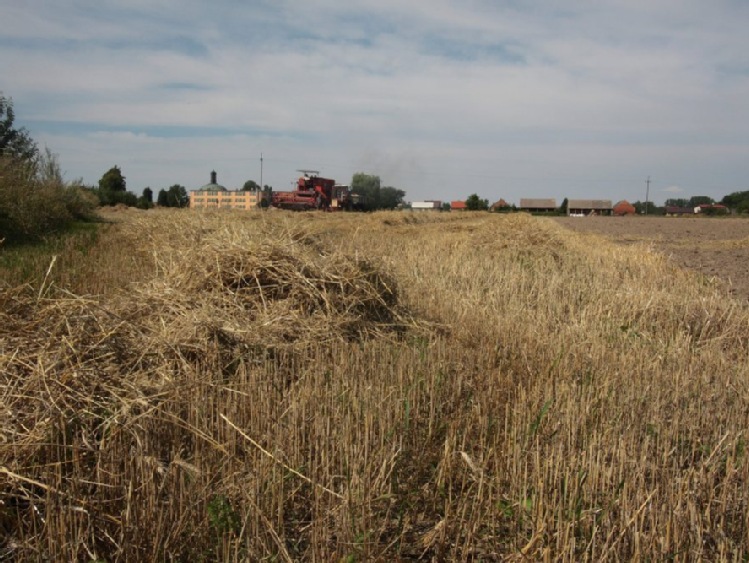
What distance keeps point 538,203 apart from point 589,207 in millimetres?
9052

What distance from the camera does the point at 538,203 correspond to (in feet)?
384

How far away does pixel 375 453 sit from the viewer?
11.7ft

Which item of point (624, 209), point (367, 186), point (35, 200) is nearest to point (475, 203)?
point (367, 186)

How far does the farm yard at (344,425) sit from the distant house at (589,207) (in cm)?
10928

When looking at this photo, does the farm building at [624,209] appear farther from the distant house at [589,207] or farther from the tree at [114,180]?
the tree at [114,180]

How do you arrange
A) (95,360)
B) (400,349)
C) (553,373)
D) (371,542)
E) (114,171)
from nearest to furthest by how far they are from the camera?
(371,542)
(95,360)
(553,373)
(400,349)
(114,171)

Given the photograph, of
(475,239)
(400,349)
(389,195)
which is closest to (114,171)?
(389,195)

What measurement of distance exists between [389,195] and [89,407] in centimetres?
6994

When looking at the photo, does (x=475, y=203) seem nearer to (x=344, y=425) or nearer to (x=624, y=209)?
(x=624, y=209)

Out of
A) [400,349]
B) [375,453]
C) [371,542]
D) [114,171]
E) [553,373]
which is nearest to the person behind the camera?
[371,542]

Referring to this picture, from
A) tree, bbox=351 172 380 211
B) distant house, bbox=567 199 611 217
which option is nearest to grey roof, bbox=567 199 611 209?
distant house, bbox=567 199 611 217

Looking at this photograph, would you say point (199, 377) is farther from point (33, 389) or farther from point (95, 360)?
point (33, 389)

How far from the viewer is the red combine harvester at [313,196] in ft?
120

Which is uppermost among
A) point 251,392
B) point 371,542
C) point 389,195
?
point 389,195
